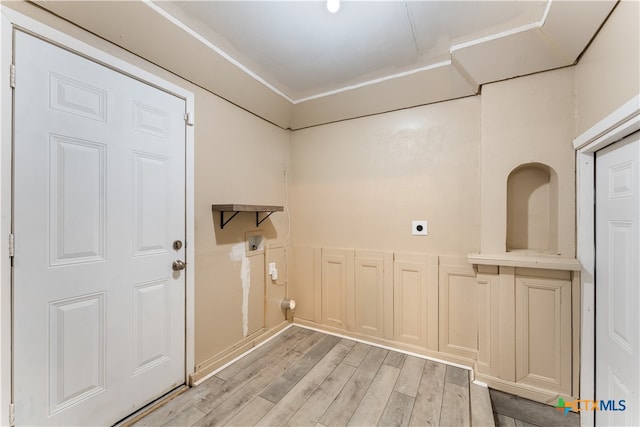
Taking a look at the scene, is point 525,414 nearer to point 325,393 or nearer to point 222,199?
point 325,393

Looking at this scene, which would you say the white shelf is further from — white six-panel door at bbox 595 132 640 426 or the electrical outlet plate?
the electrical outlet plate

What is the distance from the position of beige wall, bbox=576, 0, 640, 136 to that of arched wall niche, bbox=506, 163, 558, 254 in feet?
1.21

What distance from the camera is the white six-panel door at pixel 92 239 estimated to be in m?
1.19

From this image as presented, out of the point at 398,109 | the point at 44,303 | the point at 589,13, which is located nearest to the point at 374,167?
the point at 398,109

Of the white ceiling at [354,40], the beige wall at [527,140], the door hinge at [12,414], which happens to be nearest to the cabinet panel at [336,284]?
the beige wall at [527,140]

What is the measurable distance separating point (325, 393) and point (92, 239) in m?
1.69

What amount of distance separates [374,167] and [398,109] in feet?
1.80

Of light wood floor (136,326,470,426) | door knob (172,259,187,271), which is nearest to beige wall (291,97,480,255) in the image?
light wood floor (136,326,470,426)

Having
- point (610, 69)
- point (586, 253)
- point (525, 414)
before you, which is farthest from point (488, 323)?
point (610, 69)

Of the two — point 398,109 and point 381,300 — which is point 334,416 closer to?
point 381,300

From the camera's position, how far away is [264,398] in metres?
1.69

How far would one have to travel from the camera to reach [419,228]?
2260mm

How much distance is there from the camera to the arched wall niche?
1836mm
